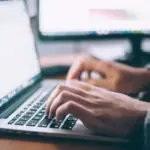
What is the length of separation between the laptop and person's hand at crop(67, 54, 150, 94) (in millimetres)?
84

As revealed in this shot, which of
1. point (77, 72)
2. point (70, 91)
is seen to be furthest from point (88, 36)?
point (70, 91)

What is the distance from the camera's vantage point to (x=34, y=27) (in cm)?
108

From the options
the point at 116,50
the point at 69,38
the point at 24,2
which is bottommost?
the point at 116,50

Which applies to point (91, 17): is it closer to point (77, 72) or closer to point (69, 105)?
point (77, 72)

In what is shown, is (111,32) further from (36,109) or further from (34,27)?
(36,109)

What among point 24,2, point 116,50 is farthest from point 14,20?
point 116,50

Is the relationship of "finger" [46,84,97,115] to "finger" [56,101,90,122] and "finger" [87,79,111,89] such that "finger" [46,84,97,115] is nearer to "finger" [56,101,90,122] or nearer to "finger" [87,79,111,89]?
"finger" [56,101,90,122]

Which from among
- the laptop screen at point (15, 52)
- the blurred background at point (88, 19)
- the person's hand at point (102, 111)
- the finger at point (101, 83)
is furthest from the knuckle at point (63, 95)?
the blurred background at point (88, 19)

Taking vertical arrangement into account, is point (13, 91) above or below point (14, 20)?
below

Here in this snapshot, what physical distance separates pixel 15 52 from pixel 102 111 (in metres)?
0.31

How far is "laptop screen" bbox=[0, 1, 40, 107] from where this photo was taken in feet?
2.51

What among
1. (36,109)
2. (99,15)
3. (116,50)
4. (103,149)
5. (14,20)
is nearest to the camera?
(103,149)

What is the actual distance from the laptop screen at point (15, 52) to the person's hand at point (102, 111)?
5.3 inches

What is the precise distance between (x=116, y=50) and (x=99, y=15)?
330 mm
